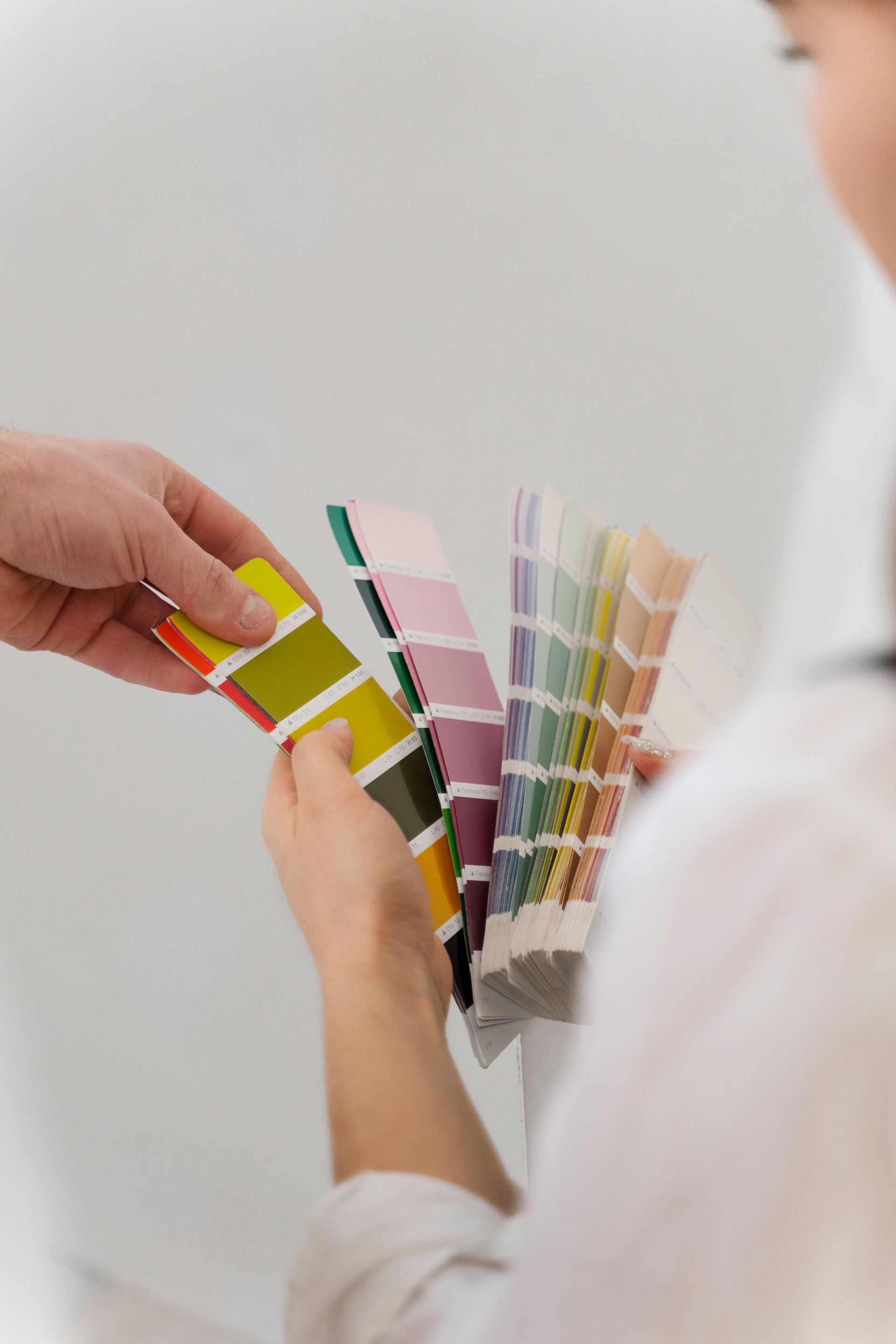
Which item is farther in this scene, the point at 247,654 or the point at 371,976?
the point at 247,654

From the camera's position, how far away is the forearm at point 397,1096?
1.63 ft

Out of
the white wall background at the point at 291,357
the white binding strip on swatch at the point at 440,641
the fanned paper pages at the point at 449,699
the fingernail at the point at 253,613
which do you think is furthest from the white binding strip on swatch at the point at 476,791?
the white wall background at the point at 291,357

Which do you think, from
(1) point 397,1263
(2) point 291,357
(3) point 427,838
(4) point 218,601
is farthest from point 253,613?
(2) point 291,357

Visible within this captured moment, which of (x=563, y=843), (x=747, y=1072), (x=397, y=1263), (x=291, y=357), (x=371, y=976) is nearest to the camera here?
(x=747, y=1072)

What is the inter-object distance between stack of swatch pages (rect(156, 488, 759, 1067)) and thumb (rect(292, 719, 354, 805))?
0.03 meters

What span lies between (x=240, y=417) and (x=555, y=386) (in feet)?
1.49

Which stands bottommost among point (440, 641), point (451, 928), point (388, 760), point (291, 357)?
point (451, 928)

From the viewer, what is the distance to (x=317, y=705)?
79 cm

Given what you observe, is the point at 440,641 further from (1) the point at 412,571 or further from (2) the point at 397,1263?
(2) the point at 397,1263

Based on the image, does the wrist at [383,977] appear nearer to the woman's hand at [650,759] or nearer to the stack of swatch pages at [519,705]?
the stack of swatch pages at [519,705]

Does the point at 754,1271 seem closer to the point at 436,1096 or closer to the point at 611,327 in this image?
the point at 436,1096

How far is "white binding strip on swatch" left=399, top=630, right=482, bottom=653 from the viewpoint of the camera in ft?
2.46

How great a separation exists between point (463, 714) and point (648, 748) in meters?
0.15

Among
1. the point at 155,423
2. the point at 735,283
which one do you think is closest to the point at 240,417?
the point at 155,423
